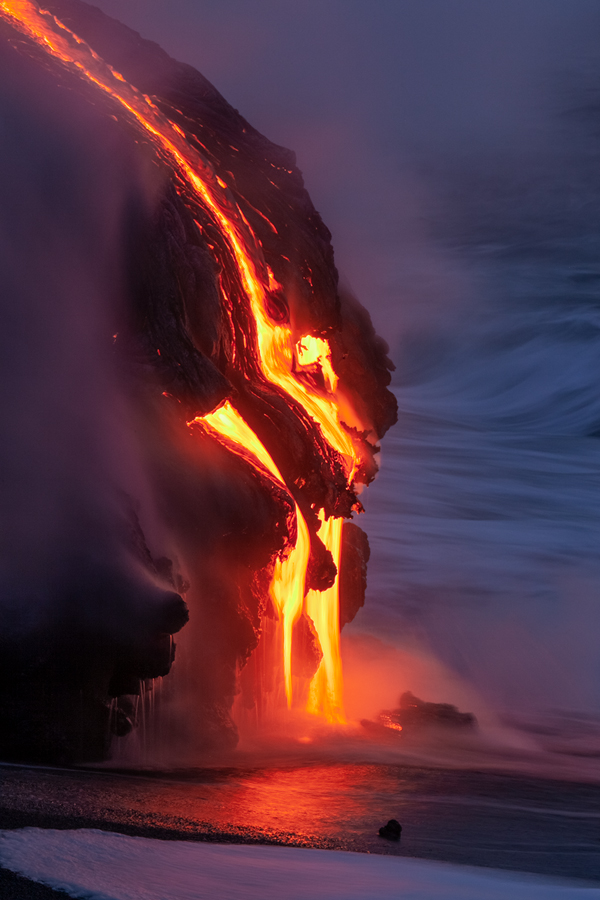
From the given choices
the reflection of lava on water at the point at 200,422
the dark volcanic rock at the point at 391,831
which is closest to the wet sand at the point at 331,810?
the dark volcanic rock at the point at 391,831

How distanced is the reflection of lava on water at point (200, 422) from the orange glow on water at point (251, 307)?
0.09ft

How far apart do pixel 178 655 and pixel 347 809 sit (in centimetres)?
196

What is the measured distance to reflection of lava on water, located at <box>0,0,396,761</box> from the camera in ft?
20.5

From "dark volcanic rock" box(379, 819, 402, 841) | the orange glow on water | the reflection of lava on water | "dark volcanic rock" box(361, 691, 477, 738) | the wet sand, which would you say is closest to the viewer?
the wet sand

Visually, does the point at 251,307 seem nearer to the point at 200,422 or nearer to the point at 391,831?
the point at 200,422

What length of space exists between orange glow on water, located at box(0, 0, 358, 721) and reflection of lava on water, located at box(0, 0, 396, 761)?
0.03 meters

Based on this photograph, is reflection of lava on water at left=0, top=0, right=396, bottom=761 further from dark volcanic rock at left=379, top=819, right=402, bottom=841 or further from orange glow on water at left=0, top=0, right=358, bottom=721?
dark volcanic rock at left=379, top=819, right=402, bottom=841

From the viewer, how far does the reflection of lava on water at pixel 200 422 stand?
623 cm

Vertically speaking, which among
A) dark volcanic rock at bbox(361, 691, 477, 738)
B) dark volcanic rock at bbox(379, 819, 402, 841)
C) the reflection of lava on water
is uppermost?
the reflection of lava on water

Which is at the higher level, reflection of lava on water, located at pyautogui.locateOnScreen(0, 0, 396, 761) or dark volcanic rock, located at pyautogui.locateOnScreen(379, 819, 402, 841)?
reflection of lava on water, located at pyautogui.locateOnScreen(0, 0, 396, 761)

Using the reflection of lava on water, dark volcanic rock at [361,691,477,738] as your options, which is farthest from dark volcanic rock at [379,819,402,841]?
dark volcanic rock at [361,691,477,738]

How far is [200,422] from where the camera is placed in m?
7.79

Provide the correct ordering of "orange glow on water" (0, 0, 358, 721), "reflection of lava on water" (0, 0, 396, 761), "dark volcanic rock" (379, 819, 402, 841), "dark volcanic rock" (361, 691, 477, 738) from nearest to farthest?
1. "dark volcanic rock" (379, 819, 402, 841)
2. "reflection of lava on water" (0, 0, 396, 761)
3. "orange glow on water" (0, 0, 358, 721)
4. "dark volcanic rock" (361, 691, 477, 738)

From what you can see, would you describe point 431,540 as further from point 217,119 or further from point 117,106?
point 117,106
